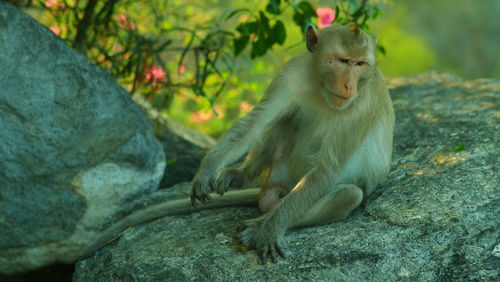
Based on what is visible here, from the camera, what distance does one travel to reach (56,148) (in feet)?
12.9

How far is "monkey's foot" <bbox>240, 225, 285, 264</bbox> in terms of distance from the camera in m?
3.25

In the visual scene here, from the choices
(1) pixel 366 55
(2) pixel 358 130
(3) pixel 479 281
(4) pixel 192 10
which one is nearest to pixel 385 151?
(2) pixel 358 130

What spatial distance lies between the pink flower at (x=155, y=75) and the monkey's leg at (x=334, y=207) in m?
2.28

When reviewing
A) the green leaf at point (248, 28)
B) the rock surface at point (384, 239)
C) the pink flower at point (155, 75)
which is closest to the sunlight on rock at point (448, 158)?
the rock surface at point (384, 239)

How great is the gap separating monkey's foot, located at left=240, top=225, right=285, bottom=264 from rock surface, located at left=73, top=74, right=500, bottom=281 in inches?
2.0

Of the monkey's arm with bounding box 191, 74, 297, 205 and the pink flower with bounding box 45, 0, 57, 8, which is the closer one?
the monkey's arm with bounding box 191, 74, 297, 205

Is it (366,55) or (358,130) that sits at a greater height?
(366,55)

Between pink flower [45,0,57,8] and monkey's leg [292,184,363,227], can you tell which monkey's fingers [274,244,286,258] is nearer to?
monkey's leg [292,184,363,227]

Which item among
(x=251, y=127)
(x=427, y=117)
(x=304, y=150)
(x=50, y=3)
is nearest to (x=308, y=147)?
(x=304, y=150)

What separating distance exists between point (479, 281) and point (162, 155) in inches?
92.0

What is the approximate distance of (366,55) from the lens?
333cm

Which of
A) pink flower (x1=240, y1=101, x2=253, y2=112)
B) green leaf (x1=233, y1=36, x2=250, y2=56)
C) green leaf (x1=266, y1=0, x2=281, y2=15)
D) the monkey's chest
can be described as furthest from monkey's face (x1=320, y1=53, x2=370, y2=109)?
pink flower (x1=240, y1=101, x2=253, y2=112)

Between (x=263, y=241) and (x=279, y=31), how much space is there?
1862 millimetres

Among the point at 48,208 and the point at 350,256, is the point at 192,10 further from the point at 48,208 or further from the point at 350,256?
the point at 350,256
